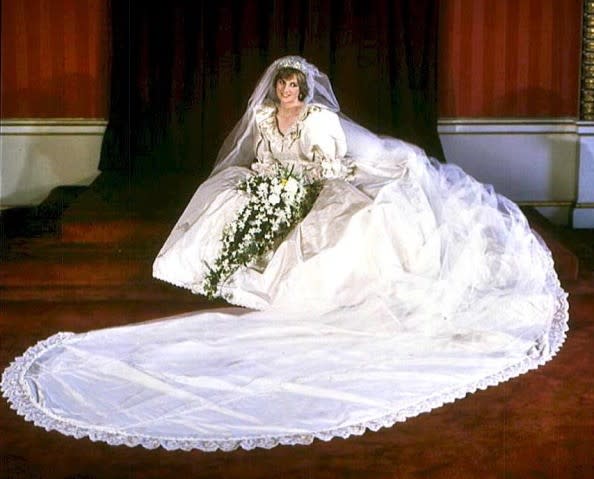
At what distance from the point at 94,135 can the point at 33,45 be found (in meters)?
0.76

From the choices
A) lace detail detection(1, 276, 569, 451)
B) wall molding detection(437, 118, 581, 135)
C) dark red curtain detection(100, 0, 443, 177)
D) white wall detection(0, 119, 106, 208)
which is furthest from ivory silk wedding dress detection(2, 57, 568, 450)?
white wall detection(0, 119, 106, 208)

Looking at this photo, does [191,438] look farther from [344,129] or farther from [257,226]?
[344,129]

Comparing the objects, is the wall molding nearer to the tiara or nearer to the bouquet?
the tiara

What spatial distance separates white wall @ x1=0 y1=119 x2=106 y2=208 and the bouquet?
2439mm

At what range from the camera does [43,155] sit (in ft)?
23.9

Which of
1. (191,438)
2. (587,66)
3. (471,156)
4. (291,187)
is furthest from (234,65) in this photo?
(191,438)

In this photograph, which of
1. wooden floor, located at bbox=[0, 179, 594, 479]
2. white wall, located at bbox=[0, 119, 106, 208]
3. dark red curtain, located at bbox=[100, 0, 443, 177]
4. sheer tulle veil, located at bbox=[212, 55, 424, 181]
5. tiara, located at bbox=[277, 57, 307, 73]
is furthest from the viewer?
white wall, located at bbox=[0, 119, 106, 208]

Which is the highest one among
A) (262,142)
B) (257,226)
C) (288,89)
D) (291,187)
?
(288,89)

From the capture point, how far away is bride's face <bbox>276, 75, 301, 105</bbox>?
5.49 metres

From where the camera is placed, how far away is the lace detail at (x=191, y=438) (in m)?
3.48

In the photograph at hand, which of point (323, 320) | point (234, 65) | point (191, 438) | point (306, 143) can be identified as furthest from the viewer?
point (234, 65)

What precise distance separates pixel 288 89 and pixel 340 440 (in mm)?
2483

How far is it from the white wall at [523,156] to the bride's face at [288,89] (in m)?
2.04

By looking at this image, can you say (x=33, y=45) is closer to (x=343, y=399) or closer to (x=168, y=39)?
(x=168, y=39)
